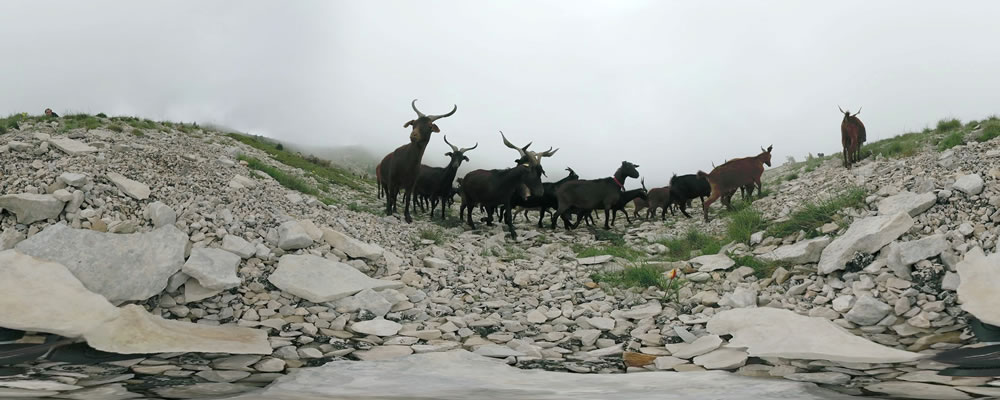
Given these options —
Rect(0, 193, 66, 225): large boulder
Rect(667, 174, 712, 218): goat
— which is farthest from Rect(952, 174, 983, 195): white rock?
Rect(0, 193, 66, 225): large boulder

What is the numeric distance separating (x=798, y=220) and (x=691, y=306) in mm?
3520

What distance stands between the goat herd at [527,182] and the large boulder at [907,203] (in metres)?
5.73

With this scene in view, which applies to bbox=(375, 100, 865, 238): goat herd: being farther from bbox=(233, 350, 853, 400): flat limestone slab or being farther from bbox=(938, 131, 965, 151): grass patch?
bbox=(233, 350, 853, 400): flat limestone slab

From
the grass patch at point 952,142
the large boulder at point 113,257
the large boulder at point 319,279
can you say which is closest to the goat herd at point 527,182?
the grass patch at point 952,142

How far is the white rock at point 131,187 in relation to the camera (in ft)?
23.2

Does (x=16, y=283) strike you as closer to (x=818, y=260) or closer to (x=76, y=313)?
(x=76, y=313)

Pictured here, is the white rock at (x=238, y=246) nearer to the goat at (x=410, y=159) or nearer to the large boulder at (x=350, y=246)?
the large boulder at (x=350, y=246)

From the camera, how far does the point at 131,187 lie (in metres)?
7.18

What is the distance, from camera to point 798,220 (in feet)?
27.5

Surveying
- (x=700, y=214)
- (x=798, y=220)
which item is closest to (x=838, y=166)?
(x=700, y=214)

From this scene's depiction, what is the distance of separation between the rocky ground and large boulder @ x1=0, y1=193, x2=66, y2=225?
0.02 m

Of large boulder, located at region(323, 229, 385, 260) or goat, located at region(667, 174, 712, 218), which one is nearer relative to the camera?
large boulder, located at region(323, 229, 385, 260)

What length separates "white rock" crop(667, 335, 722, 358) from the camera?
14.9 ft

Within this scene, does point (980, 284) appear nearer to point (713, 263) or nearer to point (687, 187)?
point (713, 263)
